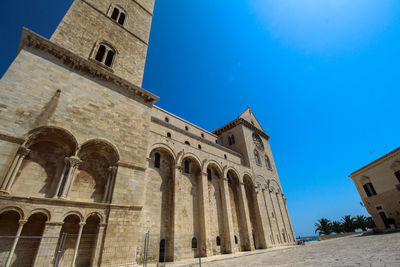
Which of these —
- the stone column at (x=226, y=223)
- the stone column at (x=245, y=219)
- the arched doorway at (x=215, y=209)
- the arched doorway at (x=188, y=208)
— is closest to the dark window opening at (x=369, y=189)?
the stone column at (x=245, y=219)

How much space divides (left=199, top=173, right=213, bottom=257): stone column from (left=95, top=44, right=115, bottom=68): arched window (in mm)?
11179

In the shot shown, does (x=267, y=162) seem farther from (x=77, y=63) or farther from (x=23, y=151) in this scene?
(x=23, y=151)

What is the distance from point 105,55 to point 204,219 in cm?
1358

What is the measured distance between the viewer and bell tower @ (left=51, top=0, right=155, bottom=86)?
10.4m

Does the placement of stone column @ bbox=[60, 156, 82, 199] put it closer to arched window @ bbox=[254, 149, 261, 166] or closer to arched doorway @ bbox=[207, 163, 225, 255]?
arched doorway @ bbox=[207, 163, 225, 255]

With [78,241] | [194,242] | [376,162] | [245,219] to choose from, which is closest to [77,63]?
[78,241]

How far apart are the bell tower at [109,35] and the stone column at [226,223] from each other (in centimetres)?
1209

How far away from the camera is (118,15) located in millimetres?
14125

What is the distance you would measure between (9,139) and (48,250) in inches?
164

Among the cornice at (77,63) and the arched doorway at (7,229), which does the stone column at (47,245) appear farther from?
the cornice at (77,63)

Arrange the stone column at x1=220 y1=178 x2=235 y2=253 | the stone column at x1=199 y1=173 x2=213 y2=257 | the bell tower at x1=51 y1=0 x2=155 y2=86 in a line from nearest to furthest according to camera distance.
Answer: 1. the bell tower at x1=51 y1=0 x2=155 y2=86
2. the stone column at x1=199 y1=173 x2=213 y2=257
3. the stone column at x1=220 y1=178 x2=235 y2=253

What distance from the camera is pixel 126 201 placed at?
8.48m

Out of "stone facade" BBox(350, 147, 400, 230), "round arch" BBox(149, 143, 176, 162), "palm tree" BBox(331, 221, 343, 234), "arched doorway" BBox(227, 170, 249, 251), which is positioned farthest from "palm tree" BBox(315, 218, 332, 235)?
"round arch" BBox(149, 143, 176, 162)

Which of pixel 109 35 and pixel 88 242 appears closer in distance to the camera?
pixel 88 242
